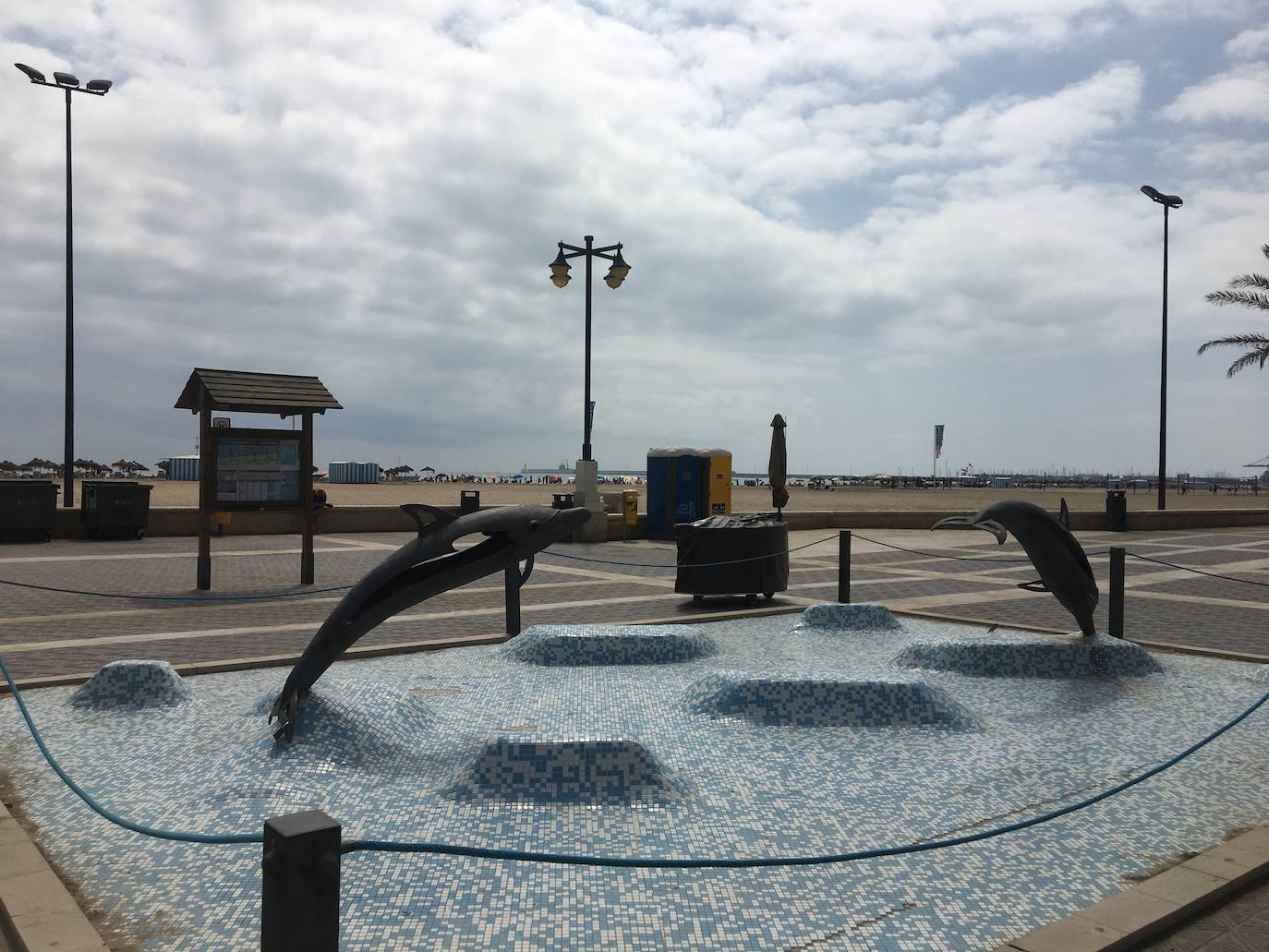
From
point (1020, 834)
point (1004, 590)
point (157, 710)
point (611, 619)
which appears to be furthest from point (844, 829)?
point (1004, 590)

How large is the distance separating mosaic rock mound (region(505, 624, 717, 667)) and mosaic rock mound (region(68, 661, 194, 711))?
2869mm

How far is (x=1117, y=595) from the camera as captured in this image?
9.52 metres

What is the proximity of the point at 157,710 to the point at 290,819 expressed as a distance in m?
4.85

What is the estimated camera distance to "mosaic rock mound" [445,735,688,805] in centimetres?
521

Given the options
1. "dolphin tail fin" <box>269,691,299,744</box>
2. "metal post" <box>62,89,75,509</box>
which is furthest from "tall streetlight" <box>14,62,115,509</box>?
"dolphin tail fin" <box>269,691,299,744</box>

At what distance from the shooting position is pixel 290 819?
8.66 feet

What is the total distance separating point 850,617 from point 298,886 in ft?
28.8

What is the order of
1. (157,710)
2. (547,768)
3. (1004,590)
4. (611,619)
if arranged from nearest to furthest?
(547,768)
(157,710)
(611,619)
(1004,590)

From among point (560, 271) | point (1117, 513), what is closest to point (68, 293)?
point (560, 271)

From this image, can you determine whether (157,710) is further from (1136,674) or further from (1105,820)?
(1136,674)

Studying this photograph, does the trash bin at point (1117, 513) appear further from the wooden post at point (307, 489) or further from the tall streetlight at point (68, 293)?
the tall streetlight at point (68, 293)

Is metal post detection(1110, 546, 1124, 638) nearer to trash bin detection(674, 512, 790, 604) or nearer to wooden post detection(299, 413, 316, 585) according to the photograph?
trash bin detection(674, 512, 790, 604)

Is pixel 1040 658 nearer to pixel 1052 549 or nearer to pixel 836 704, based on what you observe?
pixel 1052 549

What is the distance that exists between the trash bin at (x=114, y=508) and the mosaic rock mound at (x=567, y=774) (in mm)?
16461
